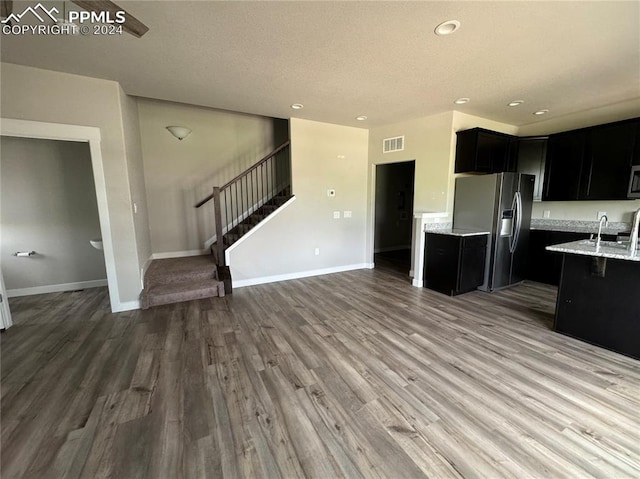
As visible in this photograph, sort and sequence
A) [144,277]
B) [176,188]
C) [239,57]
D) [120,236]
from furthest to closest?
[176,188]
[144,277]
[120,236]
[239,57]

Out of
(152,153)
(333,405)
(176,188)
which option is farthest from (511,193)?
(152,153)

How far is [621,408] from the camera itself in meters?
1.83

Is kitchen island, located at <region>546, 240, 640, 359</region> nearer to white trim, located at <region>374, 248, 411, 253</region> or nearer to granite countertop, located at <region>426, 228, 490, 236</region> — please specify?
granite countertop, located at <region>426, 228, 490, 236</region>

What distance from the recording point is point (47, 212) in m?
4.14

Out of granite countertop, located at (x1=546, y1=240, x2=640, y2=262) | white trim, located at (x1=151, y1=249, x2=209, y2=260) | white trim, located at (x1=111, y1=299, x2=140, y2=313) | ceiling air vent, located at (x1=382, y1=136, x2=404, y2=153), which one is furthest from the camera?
white trim, located at (x1=151, y1=249, x2=209, y2=260)

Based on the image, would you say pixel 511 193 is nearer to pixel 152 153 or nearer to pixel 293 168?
pixel 293 168

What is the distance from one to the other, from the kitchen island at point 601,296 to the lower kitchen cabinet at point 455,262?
1.19m

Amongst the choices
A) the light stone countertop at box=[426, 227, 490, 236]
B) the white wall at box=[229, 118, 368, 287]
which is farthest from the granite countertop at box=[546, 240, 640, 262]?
the white wall at box=[229, 118, 368, 287]

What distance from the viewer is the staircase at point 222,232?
3857 mm

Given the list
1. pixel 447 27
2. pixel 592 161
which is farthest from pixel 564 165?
pixel 447 27

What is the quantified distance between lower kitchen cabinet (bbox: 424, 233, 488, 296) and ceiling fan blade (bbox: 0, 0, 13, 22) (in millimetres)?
4867

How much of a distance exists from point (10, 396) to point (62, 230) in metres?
3.21

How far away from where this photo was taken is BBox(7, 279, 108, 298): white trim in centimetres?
403

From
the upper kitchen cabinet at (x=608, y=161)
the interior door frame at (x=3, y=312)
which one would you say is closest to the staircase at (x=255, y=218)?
the interior door frame at (x=3, y=312)
